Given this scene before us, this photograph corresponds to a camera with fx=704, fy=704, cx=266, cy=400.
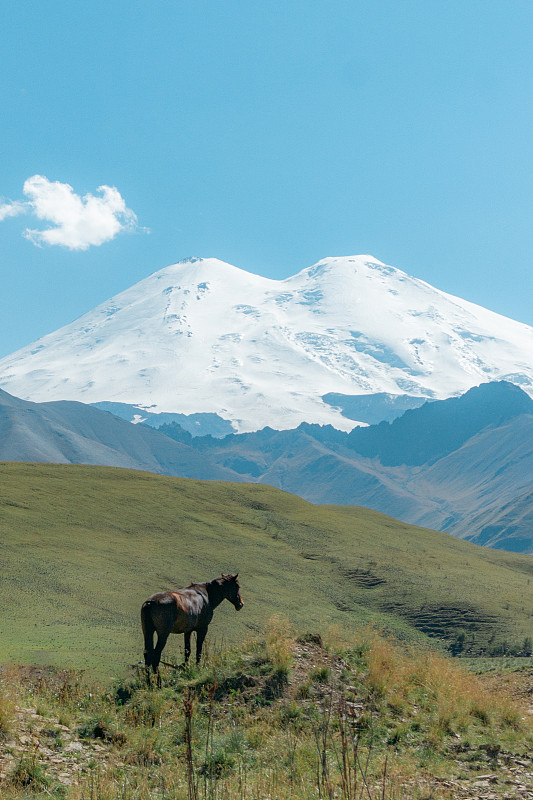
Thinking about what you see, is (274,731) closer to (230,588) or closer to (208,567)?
(230,588)

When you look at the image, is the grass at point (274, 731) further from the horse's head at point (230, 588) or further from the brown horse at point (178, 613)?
the horse's head at point (230, 588)

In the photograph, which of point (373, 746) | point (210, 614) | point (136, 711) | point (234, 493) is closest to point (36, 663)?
point (210, 614)

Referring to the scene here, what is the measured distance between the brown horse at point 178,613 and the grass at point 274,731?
63 centimetres

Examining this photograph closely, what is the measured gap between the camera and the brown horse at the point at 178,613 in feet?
50.8

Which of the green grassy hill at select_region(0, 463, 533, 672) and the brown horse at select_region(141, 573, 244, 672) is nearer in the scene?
the brown horse at select_region(141, 573, 244, 672)

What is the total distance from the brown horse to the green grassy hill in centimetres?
702

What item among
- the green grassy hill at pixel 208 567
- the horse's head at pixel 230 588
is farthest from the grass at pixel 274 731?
the green grassy hill at pixel 208 567

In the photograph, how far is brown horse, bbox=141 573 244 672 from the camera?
50.8 ft

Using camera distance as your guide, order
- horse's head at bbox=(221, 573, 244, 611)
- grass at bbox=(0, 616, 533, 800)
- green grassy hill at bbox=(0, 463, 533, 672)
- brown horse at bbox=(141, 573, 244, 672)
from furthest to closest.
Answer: green grassy hill at bbox=(0, 463, 533, 672) < horse's head at bbox=(221, 573, 244, 611) < brown horse at bbox=(141, 573, 244, 672) < grass at bbox=(0, 616, 533, 800)

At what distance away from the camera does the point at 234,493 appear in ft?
338

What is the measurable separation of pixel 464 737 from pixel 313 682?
3333 mm

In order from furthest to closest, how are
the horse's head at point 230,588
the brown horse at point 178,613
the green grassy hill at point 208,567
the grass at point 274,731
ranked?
the green grassy hill at point 208,567, the horse's head at point 230,588, the brown horse at point 178,613, the grass at point 274,731

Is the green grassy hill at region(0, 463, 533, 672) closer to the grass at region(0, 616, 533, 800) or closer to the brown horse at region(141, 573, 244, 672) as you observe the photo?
the brown horse at region(141, 573, 244, 672)

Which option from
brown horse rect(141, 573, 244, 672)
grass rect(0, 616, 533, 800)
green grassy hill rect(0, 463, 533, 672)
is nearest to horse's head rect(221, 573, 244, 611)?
brown horse rect(141, 573, 244, 672)
